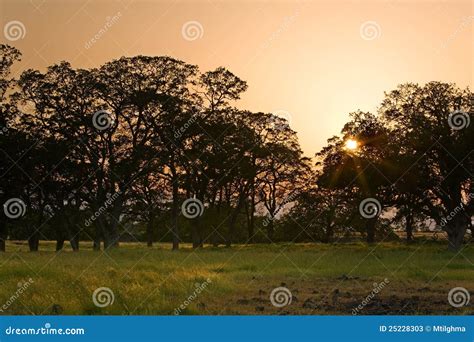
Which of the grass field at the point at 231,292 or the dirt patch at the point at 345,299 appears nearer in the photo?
the grass field at the point at 231,292

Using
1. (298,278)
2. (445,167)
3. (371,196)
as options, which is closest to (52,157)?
(371,196)

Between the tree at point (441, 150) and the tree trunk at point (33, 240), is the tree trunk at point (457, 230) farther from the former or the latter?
the tree trunk at point (33, 240)

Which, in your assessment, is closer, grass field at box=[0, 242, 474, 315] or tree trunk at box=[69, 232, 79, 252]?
grass field at box=[0, 242, 474, 315]

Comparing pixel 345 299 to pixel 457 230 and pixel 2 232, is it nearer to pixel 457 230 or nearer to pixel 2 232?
pixel 457 230

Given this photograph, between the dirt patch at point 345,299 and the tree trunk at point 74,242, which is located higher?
the dirt patch at point 345,299

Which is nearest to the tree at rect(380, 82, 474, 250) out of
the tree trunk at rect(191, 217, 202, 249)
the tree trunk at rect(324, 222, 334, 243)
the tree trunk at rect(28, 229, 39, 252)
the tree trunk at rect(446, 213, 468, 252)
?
the tree trunk at rect(446, 213, 468, 252)

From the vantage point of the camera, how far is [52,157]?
185 feet

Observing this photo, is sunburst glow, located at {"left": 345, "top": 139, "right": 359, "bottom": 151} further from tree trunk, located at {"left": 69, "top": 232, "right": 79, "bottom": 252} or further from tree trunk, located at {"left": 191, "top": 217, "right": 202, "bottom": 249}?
tree trunk, located at {"left": 69, "top": 232, "right": 79, "bottom": 252}

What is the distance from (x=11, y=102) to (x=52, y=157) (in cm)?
630

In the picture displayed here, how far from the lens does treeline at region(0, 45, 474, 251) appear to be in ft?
166

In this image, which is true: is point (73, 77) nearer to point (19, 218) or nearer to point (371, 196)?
point (19, 218)

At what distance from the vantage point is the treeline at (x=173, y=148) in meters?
50.5

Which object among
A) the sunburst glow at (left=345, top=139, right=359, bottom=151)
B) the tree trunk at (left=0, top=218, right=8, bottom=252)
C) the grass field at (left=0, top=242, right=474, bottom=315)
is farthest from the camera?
the sunburst glow at (left=345, top=139, right=359, bottom=151)

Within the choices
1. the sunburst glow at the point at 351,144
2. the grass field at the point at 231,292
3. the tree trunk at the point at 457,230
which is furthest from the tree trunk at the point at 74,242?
the grass field at the point at 231,292
